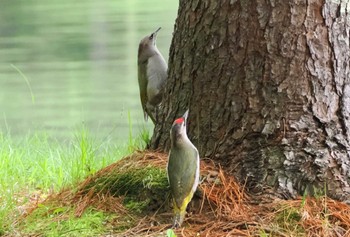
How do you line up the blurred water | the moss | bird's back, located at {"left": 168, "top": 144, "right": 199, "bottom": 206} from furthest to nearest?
the blurred water, the moss, bird's back, located at {"left": 168, "top": 144, "right": 199, "bottom": 206}

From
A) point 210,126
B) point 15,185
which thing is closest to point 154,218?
point 210,126

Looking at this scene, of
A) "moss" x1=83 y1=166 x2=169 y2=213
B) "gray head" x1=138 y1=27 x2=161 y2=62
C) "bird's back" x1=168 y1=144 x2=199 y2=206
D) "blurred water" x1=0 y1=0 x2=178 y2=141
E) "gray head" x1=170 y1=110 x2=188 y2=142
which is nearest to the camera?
"bird's back" x1=168 y1=144 x2=199 y2=206

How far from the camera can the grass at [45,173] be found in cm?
353

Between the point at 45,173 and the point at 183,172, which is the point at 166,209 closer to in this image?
the point at 183,172

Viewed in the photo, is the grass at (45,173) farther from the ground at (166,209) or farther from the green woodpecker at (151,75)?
the green woodpecker at (151,75)

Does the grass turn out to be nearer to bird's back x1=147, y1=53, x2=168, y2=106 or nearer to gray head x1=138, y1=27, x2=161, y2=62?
bird's back x1=147, y1=53, x2=168, y2=106

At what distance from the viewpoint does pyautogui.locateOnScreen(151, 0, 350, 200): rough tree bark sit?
3.34 metres

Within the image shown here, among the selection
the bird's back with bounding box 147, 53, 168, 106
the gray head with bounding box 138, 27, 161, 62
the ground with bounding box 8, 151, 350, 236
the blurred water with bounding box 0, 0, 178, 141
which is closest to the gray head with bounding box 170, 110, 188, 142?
the ground with bounding box 8, 151, 350, 236

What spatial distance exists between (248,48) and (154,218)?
3.01ft

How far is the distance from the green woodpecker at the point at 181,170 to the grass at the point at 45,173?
418 millimetres

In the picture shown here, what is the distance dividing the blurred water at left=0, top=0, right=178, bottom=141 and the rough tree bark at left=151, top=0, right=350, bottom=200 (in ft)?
6.68

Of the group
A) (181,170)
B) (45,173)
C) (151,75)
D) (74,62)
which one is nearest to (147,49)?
(151,75)

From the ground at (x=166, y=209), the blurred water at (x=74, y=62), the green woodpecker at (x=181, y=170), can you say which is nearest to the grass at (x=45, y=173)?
the ground at (x=166, y=209)

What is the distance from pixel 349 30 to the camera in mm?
3404
